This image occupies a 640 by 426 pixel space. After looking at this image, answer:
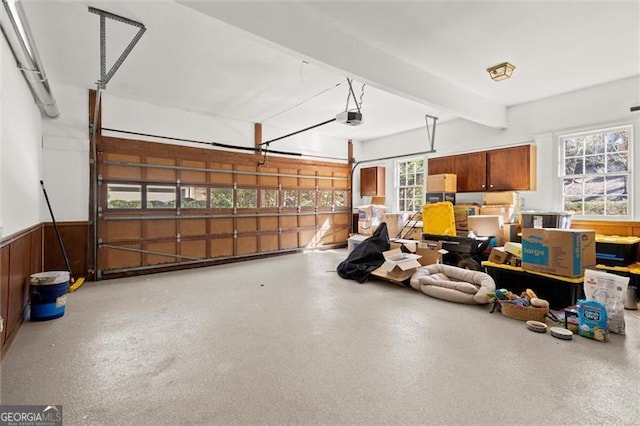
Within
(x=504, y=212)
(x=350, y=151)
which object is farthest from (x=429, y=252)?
(x=350, y=151)

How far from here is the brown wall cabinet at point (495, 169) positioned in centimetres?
551

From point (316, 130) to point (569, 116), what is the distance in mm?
5119

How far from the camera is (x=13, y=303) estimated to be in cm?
289

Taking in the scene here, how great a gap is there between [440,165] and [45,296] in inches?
278

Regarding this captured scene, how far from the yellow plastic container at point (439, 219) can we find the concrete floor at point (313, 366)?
7.17ft

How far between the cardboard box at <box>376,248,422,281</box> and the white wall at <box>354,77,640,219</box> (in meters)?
2.72

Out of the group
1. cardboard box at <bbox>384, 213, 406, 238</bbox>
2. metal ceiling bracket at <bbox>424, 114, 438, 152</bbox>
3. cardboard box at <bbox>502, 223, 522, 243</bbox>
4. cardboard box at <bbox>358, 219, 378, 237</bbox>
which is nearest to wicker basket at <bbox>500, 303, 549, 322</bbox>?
cardboard box at <bbox>502, 223, 522, 243</bbox>

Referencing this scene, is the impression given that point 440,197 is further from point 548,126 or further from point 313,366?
point 313,366

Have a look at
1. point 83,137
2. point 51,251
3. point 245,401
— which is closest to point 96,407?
point 245,401

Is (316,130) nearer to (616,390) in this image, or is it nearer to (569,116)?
(569,116)

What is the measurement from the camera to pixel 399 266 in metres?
4.54

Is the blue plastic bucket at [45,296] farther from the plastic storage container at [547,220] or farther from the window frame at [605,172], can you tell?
the window frame at [605,172]

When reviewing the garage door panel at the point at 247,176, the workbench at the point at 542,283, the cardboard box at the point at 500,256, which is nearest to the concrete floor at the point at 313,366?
the workbench at the point at 542,283

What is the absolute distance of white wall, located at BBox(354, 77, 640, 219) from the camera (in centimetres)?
462
